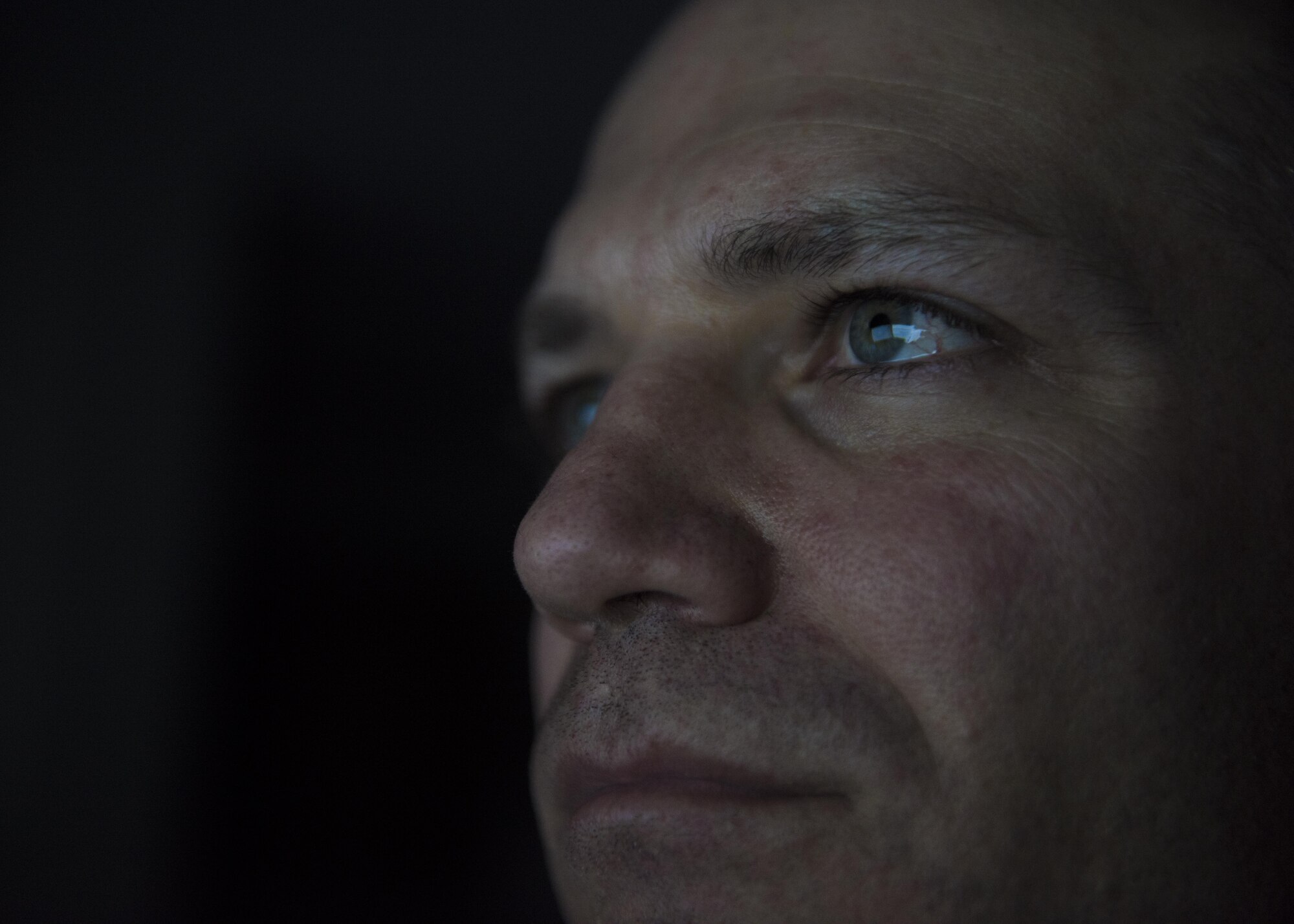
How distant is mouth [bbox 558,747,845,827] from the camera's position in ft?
2.56

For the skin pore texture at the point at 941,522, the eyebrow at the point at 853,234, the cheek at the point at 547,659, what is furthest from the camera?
the cheek at the point at 547,659

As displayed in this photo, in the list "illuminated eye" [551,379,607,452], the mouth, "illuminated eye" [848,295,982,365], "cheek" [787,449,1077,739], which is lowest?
the mouth

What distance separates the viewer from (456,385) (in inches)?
93.1

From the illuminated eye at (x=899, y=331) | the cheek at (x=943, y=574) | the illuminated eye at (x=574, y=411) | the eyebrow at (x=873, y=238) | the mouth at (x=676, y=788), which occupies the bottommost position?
the mouth at (x=676, y=788)

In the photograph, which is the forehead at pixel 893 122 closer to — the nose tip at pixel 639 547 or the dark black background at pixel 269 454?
the nose tip at pixel 639 547

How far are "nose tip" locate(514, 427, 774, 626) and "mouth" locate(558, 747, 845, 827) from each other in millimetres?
118

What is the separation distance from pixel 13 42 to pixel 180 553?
3.49ft

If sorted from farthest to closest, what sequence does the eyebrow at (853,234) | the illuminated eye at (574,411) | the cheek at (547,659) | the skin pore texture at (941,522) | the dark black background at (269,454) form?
the dark black background at (269,454)
the illuminated eye at (574,411)
the cheek at (547,659)
the eyebrow at (853,234)
the skin pore texture at (941,522)

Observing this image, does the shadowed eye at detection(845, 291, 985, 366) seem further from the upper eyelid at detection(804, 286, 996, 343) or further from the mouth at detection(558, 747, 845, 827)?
the mouth at detection(558, 747, 845, 827)

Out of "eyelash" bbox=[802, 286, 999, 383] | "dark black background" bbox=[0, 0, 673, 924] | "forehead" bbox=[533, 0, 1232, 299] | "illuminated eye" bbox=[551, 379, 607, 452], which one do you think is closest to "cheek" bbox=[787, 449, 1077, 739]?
"eyelash" bbox=[802, 286, 999, 383]

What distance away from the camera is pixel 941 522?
808mm

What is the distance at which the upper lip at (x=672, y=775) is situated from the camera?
2.56 feet

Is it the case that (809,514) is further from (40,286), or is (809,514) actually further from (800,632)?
(40,286)

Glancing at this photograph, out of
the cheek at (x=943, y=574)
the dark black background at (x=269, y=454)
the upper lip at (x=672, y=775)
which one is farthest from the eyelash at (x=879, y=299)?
the dark black background at (x=269, y=454)
